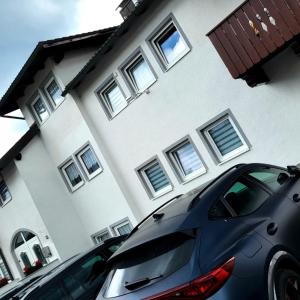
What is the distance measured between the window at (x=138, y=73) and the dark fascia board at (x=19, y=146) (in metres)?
5.29

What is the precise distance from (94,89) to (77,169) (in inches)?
135

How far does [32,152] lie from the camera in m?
16.0

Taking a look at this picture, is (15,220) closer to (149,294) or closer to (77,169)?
(77,169)

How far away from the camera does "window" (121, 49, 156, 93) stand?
39.8 ft

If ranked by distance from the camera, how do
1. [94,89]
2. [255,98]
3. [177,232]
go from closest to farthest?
[177,232], [255,98], [94,89]

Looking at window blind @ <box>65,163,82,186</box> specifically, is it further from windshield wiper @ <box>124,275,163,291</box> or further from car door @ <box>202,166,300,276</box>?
windshield wiper @ <box>124,275,163,291</box>

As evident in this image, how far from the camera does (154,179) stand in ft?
42.9

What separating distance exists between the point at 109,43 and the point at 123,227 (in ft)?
20.5

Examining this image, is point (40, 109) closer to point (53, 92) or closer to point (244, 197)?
point (53, 92)

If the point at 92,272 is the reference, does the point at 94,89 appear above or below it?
above

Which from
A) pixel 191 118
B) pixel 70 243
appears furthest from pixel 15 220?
pixel 191 118

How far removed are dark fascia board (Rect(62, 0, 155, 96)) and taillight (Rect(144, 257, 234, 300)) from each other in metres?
9.09

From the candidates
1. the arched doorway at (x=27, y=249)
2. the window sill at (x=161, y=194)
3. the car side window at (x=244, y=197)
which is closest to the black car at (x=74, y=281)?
the car side window at (x=244, y=197)

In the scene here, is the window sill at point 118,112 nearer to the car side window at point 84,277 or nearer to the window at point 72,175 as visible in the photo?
the window at point 72,175
